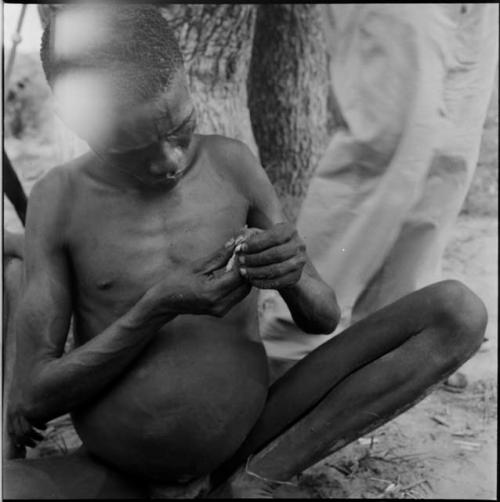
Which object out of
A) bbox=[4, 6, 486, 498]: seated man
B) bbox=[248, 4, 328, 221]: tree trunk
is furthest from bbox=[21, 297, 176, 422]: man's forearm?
bbox=[248, 4, 328, 221]: tree trunk

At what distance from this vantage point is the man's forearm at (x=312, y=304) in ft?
5.82

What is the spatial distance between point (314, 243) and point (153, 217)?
33.2 inches

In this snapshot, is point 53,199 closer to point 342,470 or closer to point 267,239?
point 267,239

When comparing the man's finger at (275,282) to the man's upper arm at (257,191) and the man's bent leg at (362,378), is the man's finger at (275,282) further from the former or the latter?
the man's bent leg at (362,378)

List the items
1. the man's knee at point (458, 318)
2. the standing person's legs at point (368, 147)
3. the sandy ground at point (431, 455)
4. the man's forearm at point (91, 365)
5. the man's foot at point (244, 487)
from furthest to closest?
the standing person's legs at point (368, 147) < the sandy ground at point (431, 455) < the man's foot at point (244, 487) < the man's knee at point (458, 318) < the man's forearm at point (91, 365)

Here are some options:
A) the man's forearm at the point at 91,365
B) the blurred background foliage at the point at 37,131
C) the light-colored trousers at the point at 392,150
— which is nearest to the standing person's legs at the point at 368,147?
the light-colored trousers at the point at 392,150

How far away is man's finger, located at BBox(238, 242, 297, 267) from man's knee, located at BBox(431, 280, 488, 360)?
0.40 m

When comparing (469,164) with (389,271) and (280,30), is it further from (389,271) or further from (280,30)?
(280,30)

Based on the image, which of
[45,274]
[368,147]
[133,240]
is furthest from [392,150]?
[45,274]

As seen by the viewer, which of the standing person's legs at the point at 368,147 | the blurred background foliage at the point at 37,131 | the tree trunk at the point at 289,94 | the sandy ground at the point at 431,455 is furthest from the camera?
the tree trunk at the point at 289,94

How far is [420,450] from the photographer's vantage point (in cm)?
231

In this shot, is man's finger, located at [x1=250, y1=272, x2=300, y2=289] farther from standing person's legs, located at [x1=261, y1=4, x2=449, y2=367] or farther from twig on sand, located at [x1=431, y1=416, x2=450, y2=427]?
twig on sand, located at [x1=431, y1=416, x2=450, y2=427]

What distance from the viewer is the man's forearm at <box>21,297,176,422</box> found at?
5.57 feet

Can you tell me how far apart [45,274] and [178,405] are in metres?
0.34
